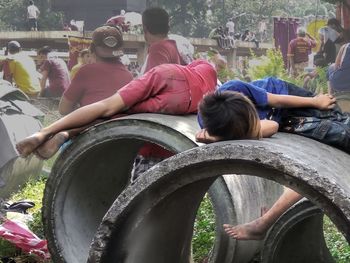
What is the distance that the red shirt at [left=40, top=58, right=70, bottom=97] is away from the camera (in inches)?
370

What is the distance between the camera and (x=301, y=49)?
8.74m

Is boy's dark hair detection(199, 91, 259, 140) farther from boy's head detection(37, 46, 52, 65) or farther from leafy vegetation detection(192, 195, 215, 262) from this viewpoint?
boy's head detection(37, 46, 52, 65)

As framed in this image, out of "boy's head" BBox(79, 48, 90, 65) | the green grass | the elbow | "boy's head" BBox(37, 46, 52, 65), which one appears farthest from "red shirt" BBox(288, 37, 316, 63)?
"boy's head" BBox(37, 46, 52, 65)

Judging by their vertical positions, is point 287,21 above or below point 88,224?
above

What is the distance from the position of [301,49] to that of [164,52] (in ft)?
5.75

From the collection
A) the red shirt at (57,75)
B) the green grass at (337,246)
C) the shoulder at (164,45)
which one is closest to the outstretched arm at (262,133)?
the green grass at (337,246)

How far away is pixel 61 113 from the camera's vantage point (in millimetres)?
9242

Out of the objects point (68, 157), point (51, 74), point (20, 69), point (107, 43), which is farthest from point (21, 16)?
point (68, 157)

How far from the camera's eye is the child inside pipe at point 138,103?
4047 mm

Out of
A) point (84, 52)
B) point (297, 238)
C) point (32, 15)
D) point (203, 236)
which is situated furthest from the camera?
point (32, 15)

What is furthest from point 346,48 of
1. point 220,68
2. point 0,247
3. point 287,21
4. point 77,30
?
point 0,247

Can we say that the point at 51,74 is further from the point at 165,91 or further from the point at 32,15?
the point at 165,91

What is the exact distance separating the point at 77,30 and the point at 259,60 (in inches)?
96.5

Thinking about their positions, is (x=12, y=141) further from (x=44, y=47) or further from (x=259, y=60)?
(x=259, y=60)
